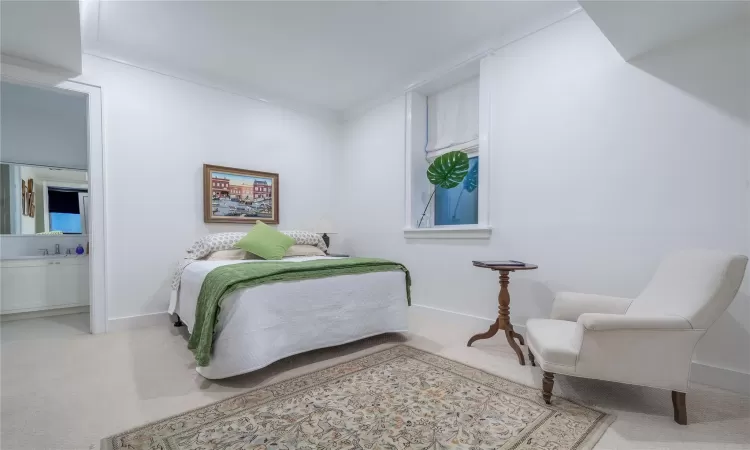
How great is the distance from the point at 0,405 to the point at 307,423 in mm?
1652

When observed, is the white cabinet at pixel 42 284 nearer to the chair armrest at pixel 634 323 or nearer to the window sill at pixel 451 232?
the window sill at pixel 451 232

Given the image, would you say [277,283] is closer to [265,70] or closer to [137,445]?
[137,445]

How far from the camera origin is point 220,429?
1506 millimetres

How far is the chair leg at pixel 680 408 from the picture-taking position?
5.12 feet

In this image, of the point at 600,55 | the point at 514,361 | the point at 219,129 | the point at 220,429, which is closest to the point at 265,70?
the point at 219,129

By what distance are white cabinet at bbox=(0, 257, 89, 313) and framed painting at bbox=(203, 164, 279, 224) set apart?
1756 mm

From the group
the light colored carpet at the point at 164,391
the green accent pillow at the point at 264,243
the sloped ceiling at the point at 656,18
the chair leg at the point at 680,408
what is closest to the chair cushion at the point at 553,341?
the light colored carpet at the point at 164,391

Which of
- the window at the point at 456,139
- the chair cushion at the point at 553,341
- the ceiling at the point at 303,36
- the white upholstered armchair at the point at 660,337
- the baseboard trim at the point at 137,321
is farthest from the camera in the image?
the window at the point at 456,139

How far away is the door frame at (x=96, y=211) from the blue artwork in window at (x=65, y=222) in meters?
1.56

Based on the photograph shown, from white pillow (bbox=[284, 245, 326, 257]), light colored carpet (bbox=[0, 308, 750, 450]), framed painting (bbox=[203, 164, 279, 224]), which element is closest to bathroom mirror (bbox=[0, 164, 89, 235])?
light colored carpet (bbox=[0, 308, 750, 450])

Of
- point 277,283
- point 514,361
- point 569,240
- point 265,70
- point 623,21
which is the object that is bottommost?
point 514,361

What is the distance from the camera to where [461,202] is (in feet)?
12.0

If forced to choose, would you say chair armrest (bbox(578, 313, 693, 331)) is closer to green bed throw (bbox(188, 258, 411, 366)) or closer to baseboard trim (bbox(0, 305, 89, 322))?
green bed throw (bbox(188, 258, 411, 366))

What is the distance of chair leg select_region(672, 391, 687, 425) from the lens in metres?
1.56
